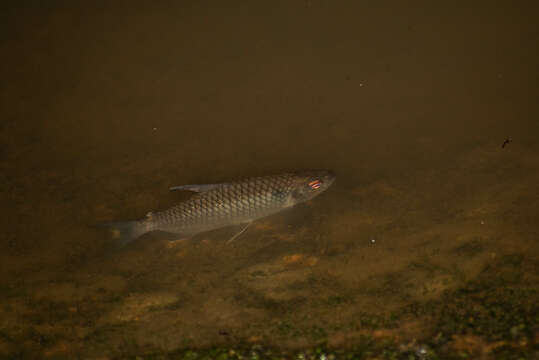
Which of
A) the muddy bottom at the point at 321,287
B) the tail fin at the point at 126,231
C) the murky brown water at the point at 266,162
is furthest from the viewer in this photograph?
the tail fin at the point at 126,231

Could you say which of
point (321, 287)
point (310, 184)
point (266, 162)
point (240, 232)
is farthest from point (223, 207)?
point (321, 287)

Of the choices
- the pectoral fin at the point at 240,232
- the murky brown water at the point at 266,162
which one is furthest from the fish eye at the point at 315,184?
the pectoral fin at the point at 240,232

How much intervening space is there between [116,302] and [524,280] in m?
2.88

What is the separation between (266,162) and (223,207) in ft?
3.63

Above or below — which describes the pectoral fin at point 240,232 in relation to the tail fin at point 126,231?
below

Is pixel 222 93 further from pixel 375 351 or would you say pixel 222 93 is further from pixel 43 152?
pixel 375 351

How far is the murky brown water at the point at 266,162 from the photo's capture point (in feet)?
8.88

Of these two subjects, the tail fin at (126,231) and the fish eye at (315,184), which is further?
the fish eye at (315,184)

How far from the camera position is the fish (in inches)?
151

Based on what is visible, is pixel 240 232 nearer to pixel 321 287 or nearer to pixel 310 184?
pixel 310 184

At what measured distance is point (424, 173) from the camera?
171 inches

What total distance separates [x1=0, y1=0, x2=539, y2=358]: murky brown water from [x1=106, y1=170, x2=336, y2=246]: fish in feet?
0.50

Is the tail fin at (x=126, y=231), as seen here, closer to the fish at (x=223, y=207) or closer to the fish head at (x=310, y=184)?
the fish at (x=223, y=207)

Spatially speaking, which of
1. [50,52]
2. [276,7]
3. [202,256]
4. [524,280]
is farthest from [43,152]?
[524,280]
